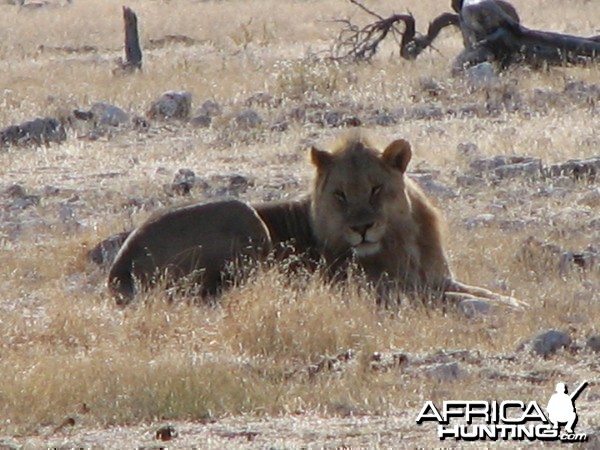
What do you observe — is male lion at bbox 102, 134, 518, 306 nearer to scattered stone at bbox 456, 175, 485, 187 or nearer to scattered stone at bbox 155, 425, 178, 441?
scattered stone at bbox 155, 425, 178, 441

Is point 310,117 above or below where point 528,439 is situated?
below

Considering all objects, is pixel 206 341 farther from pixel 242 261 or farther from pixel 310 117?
pixel 310 117

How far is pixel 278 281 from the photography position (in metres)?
8.95

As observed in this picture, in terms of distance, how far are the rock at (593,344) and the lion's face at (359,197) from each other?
195 centimetres

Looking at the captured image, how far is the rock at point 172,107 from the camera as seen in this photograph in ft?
57.8

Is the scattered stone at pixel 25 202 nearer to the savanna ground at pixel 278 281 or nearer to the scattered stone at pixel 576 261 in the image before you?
the savanna ground at pixel 278 281

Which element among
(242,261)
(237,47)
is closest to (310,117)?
(242,261)

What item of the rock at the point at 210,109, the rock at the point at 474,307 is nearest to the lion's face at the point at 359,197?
the rock at the point at 474,307

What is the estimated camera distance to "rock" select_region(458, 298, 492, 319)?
8.94 m

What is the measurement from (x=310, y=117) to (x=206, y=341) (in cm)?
937

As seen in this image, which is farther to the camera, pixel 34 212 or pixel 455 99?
pixel 455 99

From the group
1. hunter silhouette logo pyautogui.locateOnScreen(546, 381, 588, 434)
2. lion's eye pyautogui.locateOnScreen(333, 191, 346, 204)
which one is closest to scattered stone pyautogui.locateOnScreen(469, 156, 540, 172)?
lion's eye pyautogui.locateOnScreen(333, 191, 346, 204)

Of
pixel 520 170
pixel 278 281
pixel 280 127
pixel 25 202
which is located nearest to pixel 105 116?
pixel 280 127

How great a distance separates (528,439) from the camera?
5.59 meters
